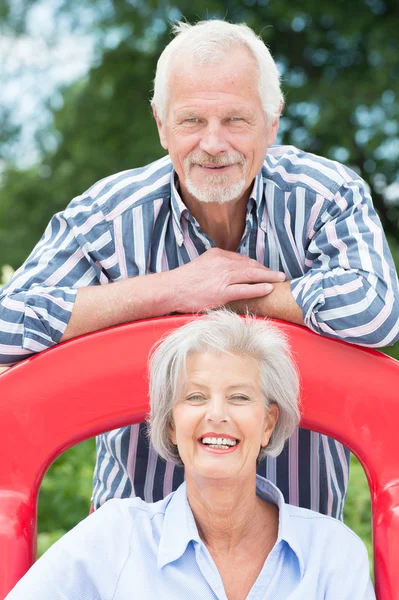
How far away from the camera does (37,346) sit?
75.8 inches

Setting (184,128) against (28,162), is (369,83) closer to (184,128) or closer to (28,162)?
(28,162)

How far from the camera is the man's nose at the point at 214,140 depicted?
6.30 feet

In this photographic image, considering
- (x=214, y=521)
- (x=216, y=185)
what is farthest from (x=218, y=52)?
(x=214, y=521)

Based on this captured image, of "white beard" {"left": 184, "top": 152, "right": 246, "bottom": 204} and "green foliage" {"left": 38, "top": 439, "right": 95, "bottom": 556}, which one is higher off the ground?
"white beard" {"left": 184, "top": 152, "right": 246, "bottom": 204}

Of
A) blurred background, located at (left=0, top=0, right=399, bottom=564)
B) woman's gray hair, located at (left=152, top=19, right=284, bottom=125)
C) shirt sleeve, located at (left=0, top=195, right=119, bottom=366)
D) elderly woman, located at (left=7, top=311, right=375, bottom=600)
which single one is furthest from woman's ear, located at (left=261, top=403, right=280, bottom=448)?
blurred background, located at (left=0, top=0, right=399, bottom=564)

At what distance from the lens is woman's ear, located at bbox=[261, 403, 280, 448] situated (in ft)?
5.86

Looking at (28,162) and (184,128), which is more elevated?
(28,162)

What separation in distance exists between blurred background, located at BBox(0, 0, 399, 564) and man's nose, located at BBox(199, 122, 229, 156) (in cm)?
451

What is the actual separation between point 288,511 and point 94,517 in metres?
0.38

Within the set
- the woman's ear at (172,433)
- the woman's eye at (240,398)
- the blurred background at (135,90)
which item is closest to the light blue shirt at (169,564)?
the woman's ear at (172,433)

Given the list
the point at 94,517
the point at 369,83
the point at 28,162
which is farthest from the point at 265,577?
the point at 28,162

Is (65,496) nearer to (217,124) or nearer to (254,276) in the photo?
(254,276)

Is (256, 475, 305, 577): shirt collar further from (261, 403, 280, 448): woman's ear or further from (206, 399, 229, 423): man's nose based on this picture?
(206, 399, 229, 423): man's nose

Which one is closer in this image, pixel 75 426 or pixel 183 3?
pixel 75 426
